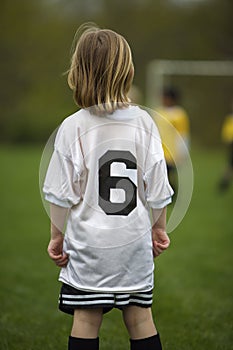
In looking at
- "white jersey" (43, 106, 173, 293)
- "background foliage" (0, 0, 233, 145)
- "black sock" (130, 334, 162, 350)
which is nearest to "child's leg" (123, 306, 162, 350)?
"black sock" (130, 334, 162, 350)

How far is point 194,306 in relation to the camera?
17.3ft

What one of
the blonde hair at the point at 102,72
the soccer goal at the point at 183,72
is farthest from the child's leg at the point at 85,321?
the soccer goal at the point at 183,72

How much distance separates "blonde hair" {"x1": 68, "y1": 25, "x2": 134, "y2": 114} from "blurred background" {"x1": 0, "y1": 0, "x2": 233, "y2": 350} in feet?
5.62

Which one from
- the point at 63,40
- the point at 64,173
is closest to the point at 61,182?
the point at 64,173

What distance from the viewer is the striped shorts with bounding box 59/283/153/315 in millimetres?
3115

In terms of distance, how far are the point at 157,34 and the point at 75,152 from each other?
1072 inches

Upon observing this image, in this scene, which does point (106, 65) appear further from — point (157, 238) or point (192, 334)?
point (192, 334)

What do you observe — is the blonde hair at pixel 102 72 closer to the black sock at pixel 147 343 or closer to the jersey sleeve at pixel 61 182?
the jersey sleeve at pixel 61 182

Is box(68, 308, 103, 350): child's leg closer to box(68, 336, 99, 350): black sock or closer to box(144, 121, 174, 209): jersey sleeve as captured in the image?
box(68, 336, 99, 350): black sock

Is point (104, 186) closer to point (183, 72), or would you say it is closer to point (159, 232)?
point (159, 232)

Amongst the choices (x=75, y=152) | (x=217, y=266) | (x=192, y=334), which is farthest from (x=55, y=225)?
(x=217, y=266)

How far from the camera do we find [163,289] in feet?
19.0

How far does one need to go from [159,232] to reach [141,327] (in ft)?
1.31

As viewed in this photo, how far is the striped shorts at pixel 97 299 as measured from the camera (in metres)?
3.12
